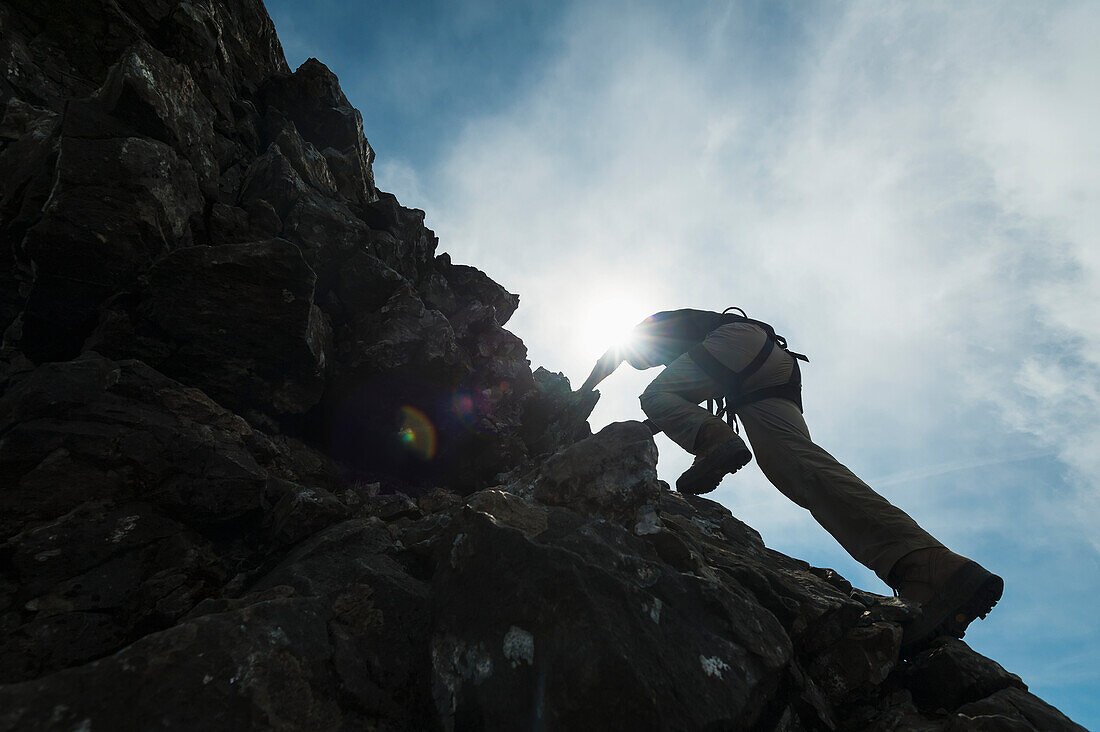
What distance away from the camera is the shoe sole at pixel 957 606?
18.0 ft

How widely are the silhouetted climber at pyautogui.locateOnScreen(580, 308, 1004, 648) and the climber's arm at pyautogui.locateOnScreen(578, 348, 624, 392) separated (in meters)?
0.02

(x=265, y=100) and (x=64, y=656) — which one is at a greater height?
(x=265, y=100)

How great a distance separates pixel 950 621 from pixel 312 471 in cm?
1117

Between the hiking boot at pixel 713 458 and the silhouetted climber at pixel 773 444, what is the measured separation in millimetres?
16

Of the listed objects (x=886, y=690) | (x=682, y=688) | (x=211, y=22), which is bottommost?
(x=682, y=688)

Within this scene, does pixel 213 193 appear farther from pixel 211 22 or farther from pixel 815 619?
pixel 815 619

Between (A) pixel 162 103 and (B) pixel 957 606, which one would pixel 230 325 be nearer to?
(A) pixel 162 103

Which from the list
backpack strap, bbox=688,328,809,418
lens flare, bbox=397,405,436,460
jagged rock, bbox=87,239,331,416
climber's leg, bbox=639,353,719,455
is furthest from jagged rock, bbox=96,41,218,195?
backpack strap, bbox=688,328,809,418

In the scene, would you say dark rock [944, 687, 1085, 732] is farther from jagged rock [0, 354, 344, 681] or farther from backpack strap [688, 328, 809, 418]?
jagged rock [0, 354, 344, 681]

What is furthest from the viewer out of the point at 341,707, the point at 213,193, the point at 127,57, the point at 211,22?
the point at 211,22

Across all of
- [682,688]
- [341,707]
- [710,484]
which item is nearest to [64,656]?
[341,707]

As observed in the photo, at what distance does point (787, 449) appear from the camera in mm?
7465

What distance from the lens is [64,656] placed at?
4.65m

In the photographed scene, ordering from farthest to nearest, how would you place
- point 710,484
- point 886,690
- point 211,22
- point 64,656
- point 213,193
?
1. point 211,22
2. point 213,193
3. point 710,484
4. point 886,690
5. point 64,656
